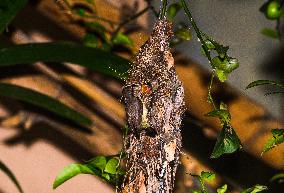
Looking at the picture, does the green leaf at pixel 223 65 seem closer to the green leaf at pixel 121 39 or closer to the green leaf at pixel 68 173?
the green leaf at pixel 68 173

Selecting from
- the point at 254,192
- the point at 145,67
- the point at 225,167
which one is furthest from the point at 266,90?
the point at 145,67

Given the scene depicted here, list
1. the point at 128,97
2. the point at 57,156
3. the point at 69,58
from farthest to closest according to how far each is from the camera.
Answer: the point at 57,156 < the point at 69,58 < the point at 128,97

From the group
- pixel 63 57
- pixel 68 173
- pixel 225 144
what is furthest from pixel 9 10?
pixel 225 144

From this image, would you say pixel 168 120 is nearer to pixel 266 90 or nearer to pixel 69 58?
pixel 69 58

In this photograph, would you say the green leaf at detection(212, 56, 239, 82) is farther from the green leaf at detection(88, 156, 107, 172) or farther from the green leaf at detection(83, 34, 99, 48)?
the green leaf at detection(83, 34, 99, 48)

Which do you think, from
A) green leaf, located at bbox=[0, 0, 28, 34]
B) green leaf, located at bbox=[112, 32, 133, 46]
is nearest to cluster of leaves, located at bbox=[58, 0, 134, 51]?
green leaf, located at bbox=[112, 32, 133, 46]
